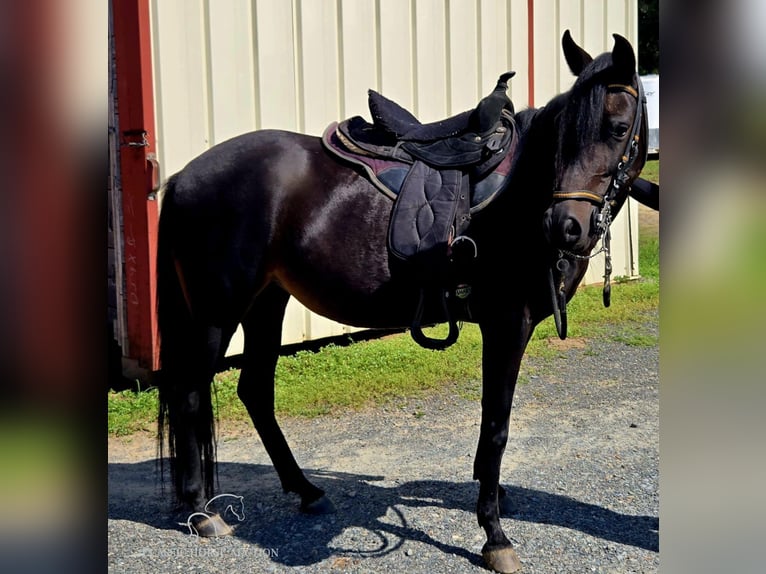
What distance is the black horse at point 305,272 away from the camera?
315 cm

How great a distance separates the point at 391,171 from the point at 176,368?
1.33 m

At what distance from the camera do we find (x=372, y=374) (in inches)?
238

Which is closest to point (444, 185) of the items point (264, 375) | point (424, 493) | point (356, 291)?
point (356, 291)

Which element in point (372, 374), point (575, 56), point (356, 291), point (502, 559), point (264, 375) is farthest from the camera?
point (372, 374)

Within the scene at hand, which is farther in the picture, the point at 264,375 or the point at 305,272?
the point at 264,375

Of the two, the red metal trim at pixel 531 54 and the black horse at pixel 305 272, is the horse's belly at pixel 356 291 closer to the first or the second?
the black horse at pixel 305 272

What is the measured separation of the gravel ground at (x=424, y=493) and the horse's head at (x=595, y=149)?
1.44 m

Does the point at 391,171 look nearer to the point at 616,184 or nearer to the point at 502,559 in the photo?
the point at 616,184

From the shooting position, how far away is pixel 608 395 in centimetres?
562

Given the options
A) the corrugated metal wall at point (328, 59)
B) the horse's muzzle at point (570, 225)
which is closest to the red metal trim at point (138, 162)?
the corrugated metal wall at point (328, 59)

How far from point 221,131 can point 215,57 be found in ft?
1.74

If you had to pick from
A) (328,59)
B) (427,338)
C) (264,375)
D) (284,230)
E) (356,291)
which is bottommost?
(264,375)
